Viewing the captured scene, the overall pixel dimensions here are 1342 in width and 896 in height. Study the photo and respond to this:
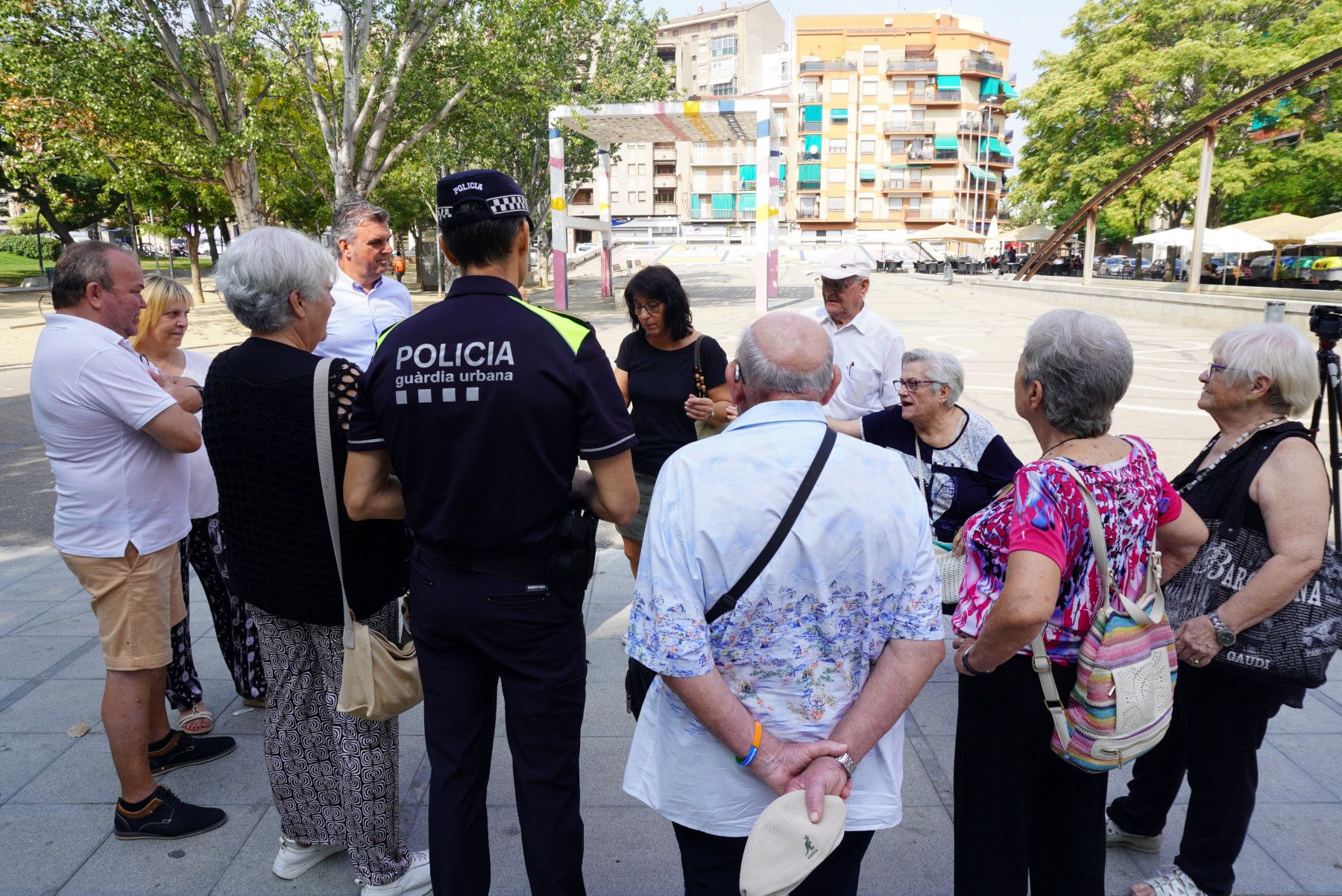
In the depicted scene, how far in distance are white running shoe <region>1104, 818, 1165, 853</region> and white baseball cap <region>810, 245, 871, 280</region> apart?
231 centimetres

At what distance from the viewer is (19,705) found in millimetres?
3855

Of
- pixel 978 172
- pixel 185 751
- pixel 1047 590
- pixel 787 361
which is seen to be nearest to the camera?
pixel 787 361

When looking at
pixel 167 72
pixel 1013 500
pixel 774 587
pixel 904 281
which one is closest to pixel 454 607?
pixel 774 587

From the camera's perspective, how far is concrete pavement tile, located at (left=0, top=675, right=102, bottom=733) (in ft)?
12.1

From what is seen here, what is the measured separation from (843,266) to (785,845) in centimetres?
280

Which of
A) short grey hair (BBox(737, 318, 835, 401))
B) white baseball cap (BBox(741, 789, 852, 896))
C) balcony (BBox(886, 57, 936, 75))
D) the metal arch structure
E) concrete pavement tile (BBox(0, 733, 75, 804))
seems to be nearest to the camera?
white baseball cap (BBox(741, 789, 852, 896))

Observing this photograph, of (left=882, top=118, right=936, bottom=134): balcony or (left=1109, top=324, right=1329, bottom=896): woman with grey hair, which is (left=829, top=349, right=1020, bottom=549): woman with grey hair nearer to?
(left=1109, top=324, right=1329, bottom=896): woman with grey hair

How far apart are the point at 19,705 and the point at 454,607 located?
2.88 meters

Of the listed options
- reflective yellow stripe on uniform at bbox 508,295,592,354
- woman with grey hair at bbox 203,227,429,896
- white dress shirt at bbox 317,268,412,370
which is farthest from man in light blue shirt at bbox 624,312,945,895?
white dress shirt at bbox 317,268,412,370

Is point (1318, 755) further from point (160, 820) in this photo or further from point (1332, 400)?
point (160, 820)

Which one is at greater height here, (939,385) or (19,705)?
(939,385)

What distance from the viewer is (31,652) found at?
440 centimetres

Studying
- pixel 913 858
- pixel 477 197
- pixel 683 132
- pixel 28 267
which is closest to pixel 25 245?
pixel 28 267

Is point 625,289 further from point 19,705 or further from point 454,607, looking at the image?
point 19,705
